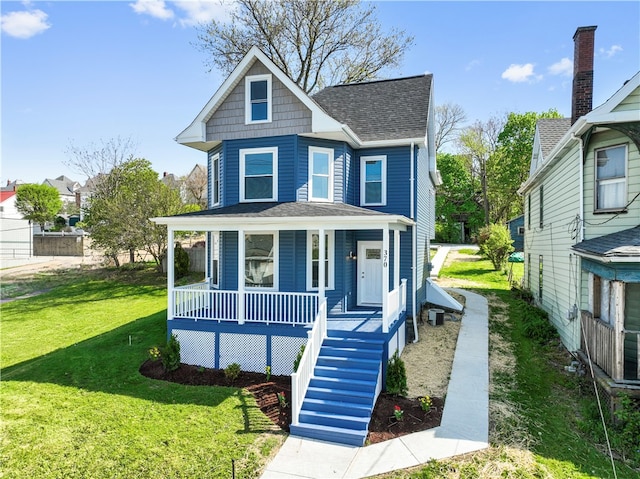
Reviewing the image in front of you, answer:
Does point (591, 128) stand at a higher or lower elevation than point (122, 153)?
lower

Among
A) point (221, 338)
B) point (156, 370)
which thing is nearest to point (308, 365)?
point (221, 338)

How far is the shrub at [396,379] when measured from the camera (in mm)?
8750

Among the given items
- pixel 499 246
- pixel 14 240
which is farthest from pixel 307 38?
pixel 14 240

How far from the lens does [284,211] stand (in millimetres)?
10930

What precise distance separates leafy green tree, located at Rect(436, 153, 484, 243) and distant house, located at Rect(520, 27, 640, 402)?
32290mm

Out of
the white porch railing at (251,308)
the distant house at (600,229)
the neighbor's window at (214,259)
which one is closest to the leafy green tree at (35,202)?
the neighbor's window at (214,259)

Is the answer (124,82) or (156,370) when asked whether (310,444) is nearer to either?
(156,370)

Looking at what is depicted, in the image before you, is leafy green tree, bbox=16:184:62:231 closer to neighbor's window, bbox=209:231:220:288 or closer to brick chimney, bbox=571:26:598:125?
neighbor's window, bbox=209:231:220:288

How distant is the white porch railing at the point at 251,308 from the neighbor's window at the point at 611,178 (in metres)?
7.76

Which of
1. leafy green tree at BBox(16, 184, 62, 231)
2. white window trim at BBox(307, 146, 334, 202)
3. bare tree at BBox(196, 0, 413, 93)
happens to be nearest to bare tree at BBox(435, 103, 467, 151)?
bare tree at BBox(196, 0, 413, 93)

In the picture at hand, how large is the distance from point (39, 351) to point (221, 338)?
23.4ft

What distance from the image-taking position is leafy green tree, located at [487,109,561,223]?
36719mm

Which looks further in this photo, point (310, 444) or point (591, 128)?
point (591, 128)

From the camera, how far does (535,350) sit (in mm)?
11492
